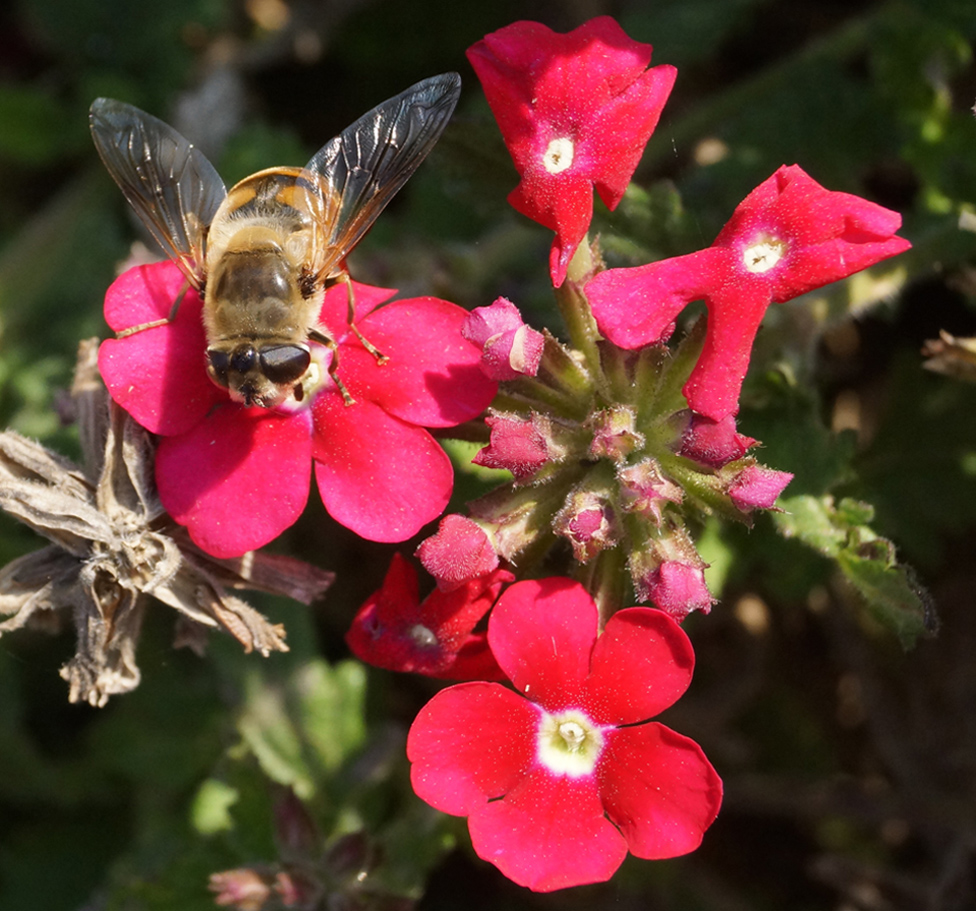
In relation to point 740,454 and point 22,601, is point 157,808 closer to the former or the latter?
point 22,601

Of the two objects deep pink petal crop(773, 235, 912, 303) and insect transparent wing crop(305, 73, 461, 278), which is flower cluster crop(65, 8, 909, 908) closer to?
deep pink petal crop(773, 235, 912, 303)

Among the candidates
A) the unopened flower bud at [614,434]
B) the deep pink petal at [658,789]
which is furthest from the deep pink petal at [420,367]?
the deep pink petal at [658,789]

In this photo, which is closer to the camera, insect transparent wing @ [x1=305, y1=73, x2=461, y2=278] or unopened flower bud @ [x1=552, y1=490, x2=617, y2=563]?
unopened flower bud @ [x1=552, y1=490, x2=617, y2=563]

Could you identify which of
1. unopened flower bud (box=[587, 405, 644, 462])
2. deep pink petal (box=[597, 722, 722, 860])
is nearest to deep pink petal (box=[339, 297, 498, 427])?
unopened flower bud (box=[587, 405, 644, 462])

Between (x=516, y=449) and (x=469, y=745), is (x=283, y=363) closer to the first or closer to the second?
(x=516, y=449)

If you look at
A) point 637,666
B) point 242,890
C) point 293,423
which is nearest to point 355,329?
point 293,423

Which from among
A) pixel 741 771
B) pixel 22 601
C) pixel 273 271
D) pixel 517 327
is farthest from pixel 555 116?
pixel 741 771

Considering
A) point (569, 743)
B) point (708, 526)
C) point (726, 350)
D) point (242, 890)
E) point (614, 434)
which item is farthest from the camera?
point (708, 526)

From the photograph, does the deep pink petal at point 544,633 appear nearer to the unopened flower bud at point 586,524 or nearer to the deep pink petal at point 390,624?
the unopened flower bud at point 586,524
